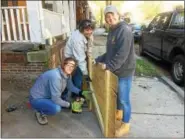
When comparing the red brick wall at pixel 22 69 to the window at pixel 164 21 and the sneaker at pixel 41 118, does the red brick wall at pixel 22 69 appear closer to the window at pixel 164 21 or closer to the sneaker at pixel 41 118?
the sneaker at pixel 41 118

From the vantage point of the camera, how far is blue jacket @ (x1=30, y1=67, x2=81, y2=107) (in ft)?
11.4

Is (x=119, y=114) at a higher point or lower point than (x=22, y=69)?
lower

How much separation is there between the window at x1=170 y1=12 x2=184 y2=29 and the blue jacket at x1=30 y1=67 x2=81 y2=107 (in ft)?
13.6

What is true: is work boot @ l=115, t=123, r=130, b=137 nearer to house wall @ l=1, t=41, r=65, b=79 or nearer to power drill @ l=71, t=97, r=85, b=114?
power drill @ l=71, t=97, r=85, b=114

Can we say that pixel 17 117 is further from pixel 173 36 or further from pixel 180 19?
pixel 180 19

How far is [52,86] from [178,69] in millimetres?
3864

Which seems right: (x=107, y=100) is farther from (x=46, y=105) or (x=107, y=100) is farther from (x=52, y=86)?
(x=46, y=105)

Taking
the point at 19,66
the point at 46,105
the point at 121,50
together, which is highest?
the point at 121,50

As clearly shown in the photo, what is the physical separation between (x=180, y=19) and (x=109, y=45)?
416 centimetres

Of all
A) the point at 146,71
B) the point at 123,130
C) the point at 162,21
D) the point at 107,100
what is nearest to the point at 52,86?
the point at 107,100

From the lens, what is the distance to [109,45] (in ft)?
11.3

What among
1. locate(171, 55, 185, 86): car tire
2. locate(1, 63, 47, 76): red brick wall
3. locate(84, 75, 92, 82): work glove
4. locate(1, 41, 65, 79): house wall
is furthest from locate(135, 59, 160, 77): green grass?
locate(84, 75, 92, 82): work glove

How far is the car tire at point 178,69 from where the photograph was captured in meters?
6.05

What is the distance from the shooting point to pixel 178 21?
6.93m
